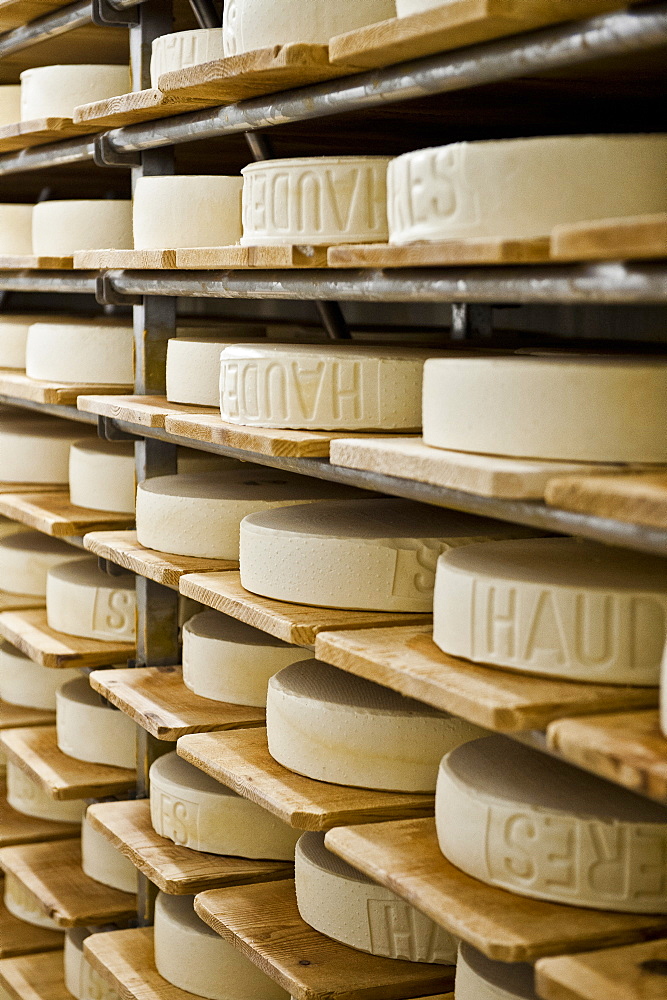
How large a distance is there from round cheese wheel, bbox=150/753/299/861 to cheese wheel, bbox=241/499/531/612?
44 cm

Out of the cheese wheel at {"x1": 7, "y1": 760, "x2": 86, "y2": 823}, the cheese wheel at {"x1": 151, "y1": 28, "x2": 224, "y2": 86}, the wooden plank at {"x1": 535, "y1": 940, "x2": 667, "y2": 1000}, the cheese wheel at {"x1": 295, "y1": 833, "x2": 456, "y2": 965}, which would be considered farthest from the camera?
the cheese wheel at {"x1": 7, "y1": 760, "x2": 86, "y2": 823}

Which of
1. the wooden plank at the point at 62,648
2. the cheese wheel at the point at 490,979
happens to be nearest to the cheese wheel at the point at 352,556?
the cheese wheel at the point at 490,979

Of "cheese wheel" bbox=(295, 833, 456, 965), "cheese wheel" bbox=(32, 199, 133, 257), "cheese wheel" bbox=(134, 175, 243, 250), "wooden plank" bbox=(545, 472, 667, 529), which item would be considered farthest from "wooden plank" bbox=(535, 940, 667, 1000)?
"cheese wheel" bbox=(32, 199, 133, 257)

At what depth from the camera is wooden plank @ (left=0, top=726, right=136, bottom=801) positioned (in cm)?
286

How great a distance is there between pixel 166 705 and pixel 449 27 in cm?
135

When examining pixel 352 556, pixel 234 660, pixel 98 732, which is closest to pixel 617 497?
pixel 352 556

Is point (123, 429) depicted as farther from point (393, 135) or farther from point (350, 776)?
point (350, 776)

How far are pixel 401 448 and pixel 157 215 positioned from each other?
3.06ft

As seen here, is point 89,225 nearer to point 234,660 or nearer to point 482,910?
point 234,660

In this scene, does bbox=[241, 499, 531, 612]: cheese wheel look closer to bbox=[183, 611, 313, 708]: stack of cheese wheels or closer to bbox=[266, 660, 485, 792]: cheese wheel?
bbox=[266, 660, 485, 792]: cheese wheel

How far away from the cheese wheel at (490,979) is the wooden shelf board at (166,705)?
25.7 inches

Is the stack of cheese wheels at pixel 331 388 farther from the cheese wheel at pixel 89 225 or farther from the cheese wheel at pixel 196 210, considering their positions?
the cheese wheel at pixel 89 225

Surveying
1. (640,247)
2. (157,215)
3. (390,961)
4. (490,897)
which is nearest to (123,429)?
(157,215)

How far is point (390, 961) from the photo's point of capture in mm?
2105
